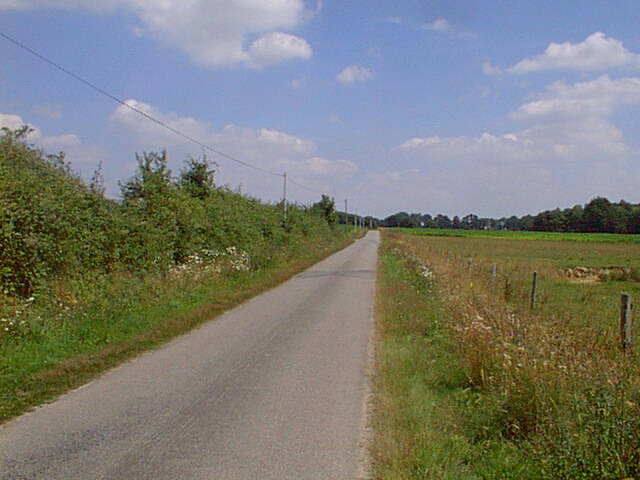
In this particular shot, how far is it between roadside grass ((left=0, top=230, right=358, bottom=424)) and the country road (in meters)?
0.38

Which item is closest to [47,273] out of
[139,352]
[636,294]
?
[139,352]

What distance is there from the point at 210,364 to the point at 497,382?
4.11 metres

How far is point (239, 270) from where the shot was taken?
67.2 ft

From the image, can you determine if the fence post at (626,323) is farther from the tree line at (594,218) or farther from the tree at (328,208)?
the tree line at (594,218)

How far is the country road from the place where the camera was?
4.84 m

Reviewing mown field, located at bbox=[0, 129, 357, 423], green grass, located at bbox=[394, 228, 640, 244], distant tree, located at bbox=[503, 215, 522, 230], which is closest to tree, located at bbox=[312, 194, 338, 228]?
green grass, located at bbox=[394, 228, 640, 244]

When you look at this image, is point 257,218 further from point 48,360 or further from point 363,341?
point 48,360

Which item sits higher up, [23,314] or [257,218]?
[257,218]

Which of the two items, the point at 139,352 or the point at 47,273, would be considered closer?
the point at 139,352

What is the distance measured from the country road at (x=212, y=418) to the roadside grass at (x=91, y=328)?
378mm

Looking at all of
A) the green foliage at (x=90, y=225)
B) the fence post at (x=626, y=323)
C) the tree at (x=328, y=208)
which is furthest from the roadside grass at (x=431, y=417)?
the tree at (x=328, y=208)

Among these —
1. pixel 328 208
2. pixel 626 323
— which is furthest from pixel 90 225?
pixel 328 208

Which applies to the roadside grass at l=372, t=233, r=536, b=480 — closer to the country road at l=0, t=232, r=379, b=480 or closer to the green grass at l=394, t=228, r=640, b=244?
the country road at l=0, t=232, r=379, b=480

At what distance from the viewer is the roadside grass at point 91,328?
7.23m
